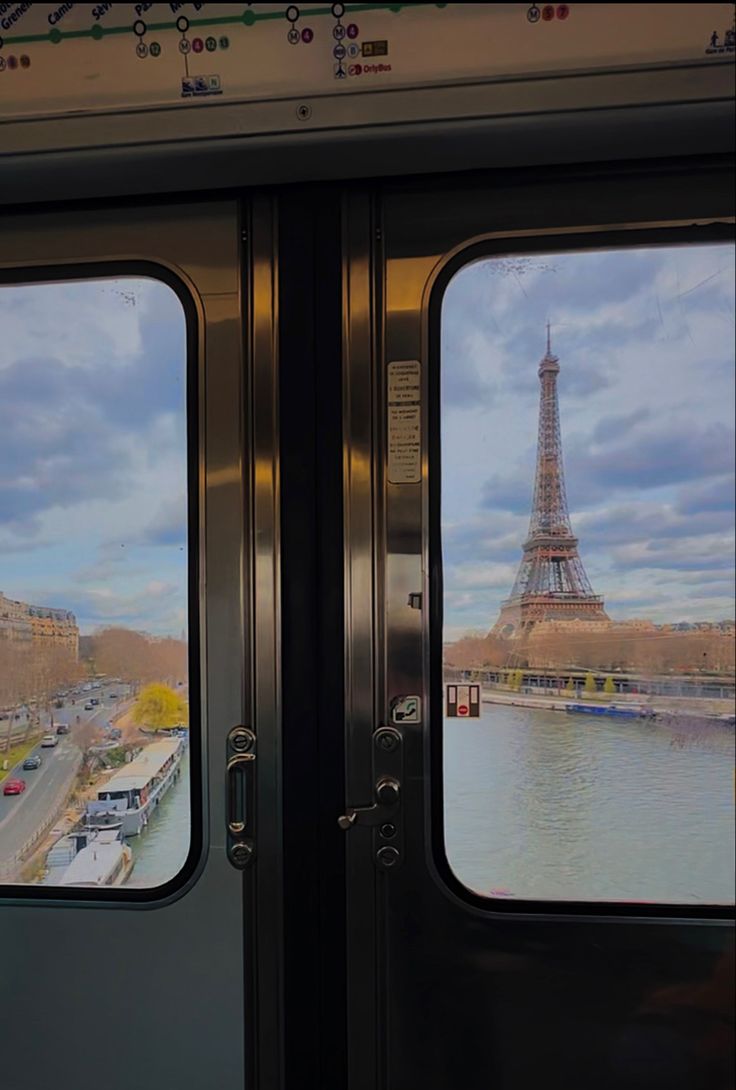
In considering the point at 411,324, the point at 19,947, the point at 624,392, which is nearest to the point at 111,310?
the point at 411,324

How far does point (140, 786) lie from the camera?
150cm

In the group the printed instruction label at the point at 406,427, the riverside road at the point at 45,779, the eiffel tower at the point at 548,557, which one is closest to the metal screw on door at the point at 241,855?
the riverside road at the point at 45,779

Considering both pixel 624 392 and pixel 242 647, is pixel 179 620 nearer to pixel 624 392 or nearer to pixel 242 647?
pixel 242 647

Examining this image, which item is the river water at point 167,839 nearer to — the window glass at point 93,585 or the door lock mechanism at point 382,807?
the window glass at point 93,585

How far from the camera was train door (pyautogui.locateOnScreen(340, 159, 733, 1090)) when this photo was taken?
4.57 feet

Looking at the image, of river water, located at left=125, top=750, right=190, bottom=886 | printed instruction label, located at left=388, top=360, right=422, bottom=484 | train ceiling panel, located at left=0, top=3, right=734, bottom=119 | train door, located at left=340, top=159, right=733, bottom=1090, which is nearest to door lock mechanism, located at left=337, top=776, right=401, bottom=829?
train door, located at left=340, top=159, right=733, bottom=1090

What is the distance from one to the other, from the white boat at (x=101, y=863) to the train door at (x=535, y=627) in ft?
1.56

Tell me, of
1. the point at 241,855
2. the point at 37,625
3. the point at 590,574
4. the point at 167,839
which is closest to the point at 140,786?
the point at 167,839

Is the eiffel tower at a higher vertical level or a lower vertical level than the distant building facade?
higher

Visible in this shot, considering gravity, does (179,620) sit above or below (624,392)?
below

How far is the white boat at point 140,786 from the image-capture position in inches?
58.7

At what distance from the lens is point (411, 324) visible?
144 cm

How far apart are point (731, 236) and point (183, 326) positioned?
3.58ft

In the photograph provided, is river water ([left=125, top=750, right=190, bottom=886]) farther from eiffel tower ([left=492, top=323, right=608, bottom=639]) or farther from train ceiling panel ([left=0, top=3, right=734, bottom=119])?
train ceiling panel ([left=0, top=3, right=734, bottom=119])
